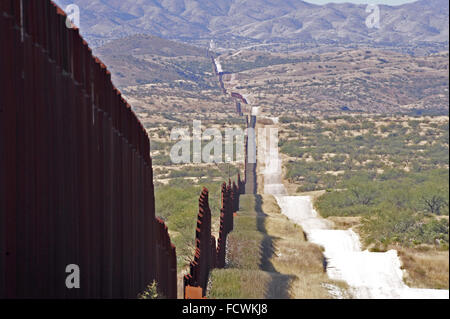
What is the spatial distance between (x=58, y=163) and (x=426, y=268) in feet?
33.2

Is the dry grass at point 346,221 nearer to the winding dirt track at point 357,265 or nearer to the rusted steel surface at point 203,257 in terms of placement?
the winding dirt track at point 357,265

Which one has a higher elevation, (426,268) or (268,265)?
(268,265)

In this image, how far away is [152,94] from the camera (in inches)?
5020

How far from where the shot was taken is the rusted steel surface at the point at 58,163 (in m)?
4.34

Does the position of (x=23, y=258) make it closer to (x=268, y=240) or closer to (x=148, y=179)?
(x=148, y=179)

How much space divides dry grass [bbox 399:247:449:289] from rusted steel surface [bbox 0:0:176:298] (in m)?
7.49

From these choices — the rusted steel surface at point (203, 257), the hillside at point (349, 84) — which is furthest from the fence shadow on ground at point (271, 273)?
the hillside at point (349, 84)

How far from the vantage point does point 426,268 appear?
13078mm

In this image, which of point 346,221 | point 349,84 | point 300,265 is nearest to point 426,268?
point 300,265

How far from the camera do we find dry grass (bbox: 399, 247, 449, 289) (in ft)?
40.5

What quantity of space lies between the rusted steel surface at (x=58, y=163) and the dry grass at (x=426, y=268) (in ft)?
24.6

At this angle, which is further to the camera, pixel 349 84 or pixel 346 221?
pixel 349 84

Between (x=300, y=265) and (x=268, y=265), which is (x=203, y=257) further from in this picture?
(x=300, y=265)
